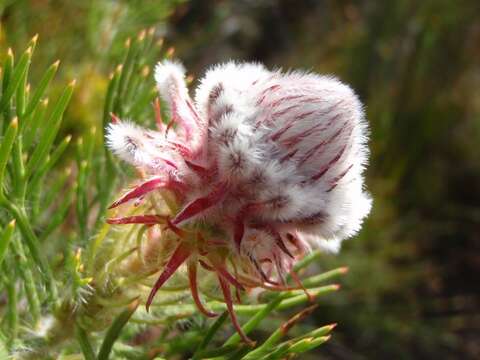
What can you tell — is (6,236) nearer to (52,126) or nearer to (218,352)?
(52,126)

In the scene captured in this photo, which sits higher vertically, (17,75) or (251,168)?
(17,75)

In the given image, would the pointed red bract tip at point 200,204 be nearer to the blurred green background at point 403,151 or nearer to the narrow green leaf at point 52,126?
the narrow green leaf at point 52,126

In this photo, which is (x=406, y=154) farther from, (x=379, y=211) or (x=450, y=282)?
(x=450, y=282)

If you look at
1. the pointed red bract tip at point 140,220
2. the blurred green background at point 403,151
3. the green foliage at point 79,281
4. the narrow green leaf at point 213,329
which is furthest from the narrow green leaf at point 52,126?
the blurred green background at point 403,151

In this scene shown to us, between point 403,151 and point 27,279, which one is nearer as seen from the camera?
point 27,279

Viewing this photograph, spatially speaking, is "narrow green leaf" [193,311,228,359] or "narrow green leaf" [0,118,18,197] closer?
"narrow green leaf" [0,118,18,197]

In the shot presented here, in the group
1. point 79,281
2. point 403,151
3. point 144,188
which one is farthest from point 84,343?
point 403,151

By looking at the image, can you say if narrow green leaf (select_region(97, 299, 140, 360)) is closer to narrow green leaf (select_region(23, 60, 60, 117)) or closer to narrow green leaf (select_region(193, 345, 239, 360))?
narrow green leaf (select_region(193, 345, 239, 360))

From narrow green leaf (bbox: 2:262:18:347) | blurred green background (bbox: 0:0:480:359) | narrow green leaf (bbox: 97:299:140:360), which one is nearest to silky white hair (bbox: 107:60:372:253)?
narrow green leaf (bbox: 97:299:140:360)
